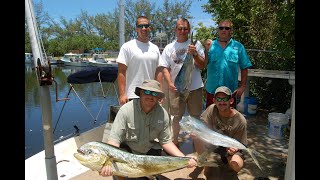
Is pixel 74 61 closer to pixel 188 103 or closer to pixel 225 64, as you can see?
pixel 188 103

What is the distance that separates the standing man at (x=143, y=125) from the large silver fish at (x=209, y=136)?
250 mm

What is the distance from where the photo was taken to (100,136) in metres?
5.49

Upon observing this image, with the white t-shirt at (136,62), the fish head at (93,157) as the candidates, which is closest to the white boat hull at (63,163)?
the white t-shirt at (136,62)

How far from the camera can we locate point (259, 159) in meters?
4.66

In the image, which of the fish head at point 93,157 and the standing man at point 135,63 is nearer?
the fish head at point 93,157

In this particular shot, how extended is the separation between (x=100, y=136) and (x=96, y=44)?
5860 cm

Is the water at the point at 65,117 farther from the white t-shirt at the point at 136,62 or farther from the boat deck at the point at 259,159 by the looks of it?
the white t-shirt at the point at 136,62

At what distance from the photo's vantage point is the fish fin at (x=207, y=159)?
307cm

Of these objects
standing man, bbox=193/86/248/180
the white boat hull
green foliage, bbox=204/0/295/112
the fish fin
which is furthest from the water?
the fish fin

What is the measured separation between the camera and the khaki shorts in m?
4.28

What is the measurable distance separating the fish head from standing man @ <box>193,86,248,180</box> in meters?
1.24

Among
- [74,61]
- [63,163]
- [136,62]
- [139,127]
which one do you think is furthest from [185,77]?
[74,61]

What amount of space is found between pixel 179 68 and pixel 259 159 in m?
1.91
